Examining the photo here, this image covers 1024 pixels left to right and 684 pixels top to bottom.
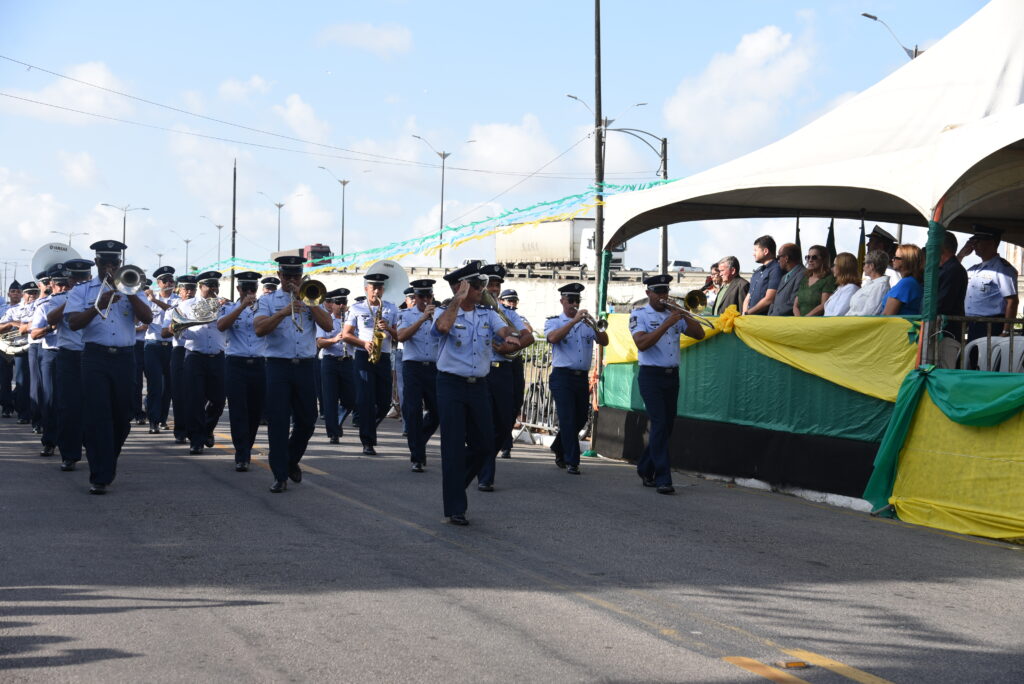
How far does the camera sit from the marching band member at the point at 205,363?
14633 mm

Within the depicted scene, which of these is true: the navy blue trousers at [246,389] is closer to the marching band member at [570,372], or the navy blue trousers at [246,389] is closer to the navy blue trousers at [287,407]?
the navy blue trousers at [287,407]

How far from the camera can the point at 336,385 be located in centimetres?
1606

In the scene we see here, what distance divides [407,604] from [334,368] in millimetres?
9839

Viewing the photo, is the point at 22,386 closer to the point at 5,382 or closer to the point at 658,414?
the point at 5,382

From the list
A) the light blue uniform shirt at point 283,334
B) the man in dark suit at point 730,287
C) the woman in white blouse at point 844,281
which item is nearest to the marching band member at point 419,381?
the light blue uniform shirt at point 283,334

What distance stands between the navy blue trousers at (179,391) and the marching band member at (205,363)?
325 millimetres

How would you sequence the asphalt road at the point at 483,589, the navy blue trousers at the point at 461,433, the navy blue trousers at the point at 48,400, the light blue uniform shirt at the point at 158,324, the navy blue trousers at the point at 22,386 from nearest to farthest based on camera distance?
1. the asphalt road at the point at 483,589
2. the navy blue trousers at the point at 461,433
3. the navy blue trousers at the point at 48,400
4. the light blue uniform shirt at the point at 158,324
5. the navy blue trousers at the point at 22,386

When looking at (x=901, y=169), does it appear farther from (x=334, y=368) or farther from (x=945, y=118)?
(x=334, y=368)

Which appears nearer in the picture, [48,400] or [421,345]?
[421,345]

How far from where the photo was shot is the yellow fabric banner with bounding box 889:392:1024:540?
9.41m

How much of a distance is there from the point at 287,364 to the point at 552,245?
155 feet

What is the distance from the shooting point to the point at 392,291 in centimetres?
1977

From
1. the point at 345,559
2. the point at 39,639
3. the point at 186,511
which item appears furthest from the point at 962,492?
the point at 39,639

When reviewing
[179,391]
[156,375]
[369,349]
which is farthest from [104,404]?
[156,375]
